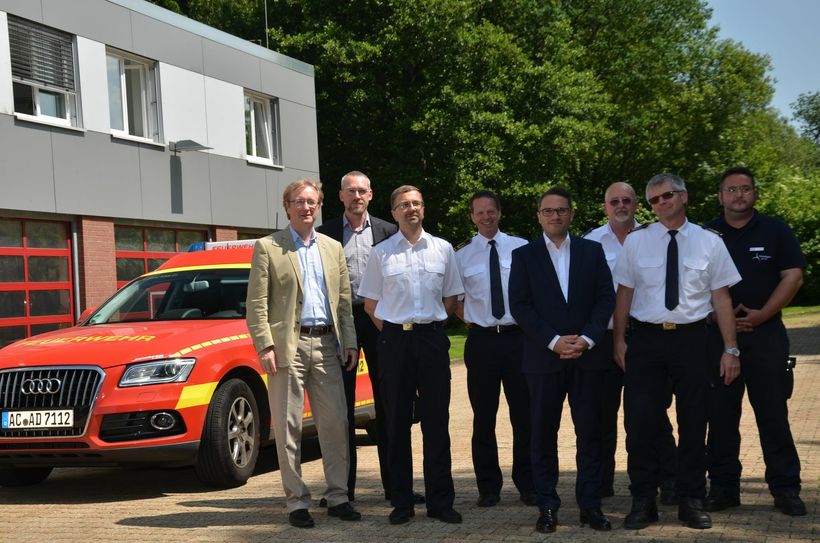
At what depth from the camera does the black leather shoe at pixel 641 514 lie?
20.5ft

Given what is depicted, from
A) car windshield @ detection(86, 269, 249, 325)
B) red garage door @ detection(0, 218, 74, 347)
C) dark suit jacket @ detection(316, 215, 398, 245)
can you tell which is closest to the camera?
dark suit jacket @ detection(316, 215, 398, 245)

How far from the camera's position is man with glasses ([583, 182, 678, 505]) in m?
7.04

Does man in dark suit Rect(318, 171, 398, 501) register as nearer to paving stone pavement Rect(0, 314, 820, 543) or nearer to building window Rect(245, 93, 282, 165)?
paving stone pavement Rect(0, 314, 820, 543)

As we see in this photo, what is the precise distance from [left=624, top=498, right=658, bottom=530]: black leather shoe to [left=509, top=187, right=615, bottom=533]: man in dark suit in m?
0.14

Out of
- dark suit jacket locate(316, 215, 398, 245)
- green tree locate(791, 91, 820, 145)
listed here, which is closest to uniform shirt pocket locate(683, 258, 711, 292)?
dark suit jacket locate(316, 215, 398, 245)

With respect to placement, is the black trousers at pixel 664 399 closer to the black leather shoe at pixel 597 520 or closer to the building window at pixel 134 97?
the black leather shoe at pixel 597 520

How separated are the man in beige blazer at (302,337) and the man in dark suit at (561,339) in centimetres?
122

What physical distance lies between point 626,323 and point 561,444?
3.48m

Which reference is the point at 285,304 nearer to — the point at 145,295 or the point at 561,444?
the point at 145,295

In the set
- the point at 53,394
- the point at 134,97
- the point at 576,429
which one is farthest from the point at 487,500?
the point at 134,97

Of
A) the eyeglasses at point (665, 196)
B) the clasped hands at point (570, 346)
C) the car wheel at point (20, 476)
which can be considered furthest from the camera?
the car wheel at point (20, 476)

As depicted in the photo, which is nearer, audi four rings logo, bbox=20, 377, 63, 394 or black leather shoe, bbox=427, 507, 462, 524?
black leather shoe, bbox=427, 507, 462, 524

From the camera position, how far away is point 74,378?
8.02m

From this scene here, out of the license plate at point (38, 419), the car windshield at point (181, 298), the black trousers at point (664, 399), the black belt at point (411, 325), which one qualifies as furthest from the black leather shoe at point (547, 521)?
the car windshield at point (181, 298)
